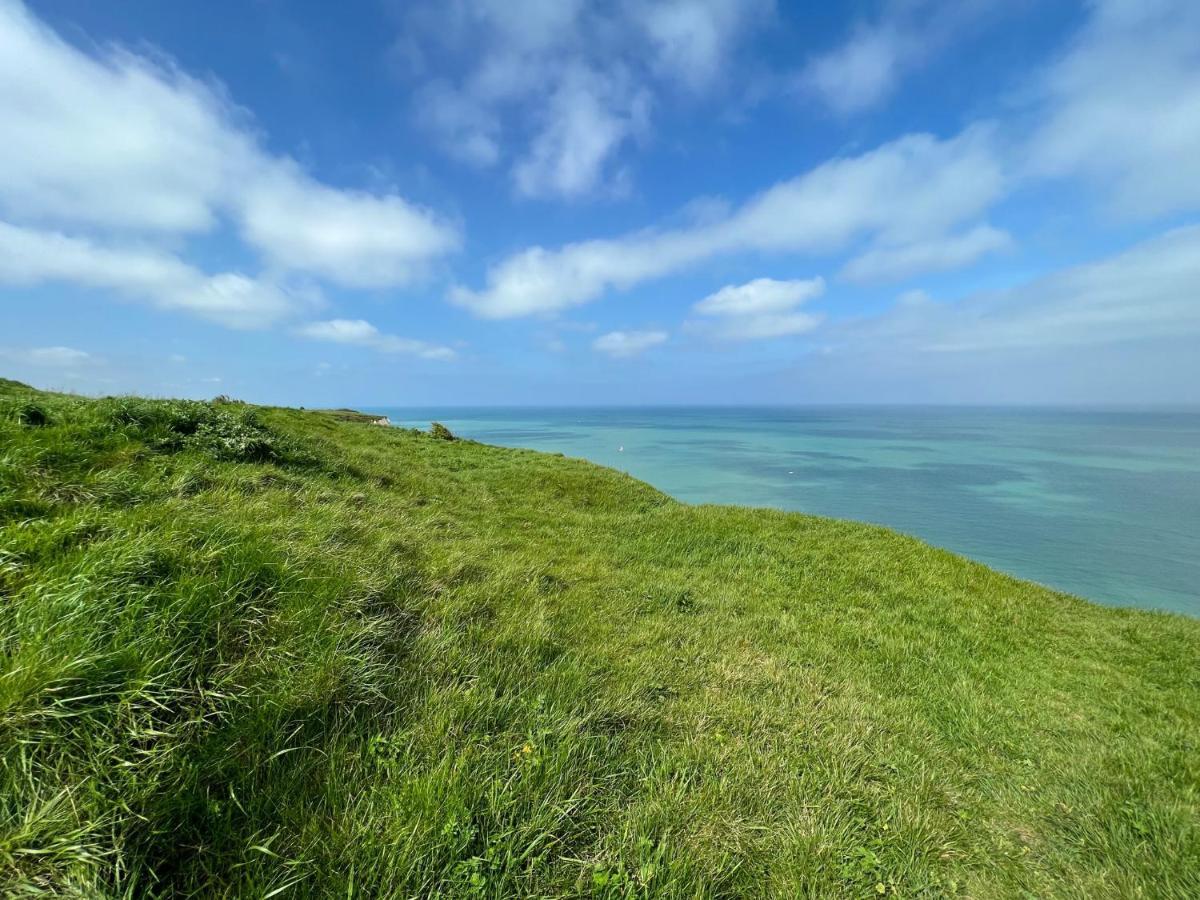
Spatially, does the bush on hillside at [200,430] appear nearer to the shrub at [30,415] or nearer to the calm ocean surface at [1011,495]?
the shrub at [30,415]

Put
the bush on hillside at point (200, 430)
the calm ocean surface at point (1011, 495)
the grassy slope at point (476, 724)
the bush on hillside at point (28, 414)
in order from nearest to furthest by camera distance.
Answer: the grassy slope at point (476, 724), the bush on hillside at point (28, 414), the bush on hillside at point (200, 430), the calm ocean surface at point (1011, 495)

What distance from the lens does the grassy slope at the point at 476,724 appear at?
2.31 meters

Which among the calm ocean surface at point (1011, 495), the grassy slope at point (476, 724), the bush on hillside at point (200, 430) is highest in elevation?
the bush on hillside at point (200, 430)

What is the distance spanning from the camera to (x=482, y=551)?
7.86m

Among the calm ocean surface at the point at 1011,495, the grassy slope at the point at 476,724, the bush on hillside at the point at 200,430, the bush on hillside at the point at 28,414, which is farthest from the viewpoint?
the calm ocean surface at the point at 1011,495

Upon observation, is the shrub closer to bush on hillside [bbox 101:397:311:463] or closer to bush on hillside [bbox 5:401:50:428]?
bush on hillside [bbox 5:401:50:428]

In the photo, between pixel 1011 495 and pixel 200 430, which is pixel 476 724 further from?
pixel 1011 495

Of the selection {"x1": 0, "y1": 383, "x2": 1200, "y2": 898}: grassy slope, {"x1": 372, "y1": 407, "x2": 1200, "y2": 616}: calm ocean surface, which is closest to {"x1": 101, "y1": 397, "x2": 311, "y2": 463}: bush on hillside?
{"x1": 0, "y1": 383, "x2": 1200, "y2": 898}: grassy slope

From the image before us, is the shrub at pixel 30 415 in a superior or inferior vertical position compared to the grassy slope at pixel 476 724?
superior

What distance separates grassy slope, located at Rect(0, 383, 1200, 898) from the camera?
2.31 m

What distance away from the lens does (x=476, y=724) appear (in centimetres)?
336

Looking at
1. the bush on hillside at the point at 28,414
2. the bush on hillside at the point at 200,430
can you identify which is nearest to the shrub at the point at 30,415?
the bush on hillside at the point at 28,414

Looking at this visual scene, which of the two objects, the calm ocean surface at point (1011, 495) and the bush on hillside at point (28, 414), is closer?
the bush on hillside at point (28, 414)

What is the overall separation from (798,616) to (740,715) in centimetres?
378
